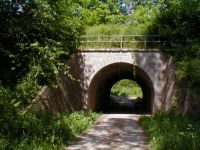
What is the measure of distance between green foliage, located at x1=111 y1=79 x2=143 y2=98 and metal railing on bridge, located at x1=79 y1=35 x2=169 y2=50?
1083 inches

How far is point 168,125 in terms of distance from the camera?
13.1 metres

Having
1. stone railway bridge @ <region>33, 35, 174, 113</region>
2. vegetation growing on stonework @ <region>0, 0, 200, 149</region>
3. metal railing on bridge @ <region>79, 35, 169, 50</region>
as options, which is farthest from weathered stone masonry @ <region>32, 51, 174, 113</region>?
vegetation growing on stonework @ <region>0, 0, 200, 149</region>

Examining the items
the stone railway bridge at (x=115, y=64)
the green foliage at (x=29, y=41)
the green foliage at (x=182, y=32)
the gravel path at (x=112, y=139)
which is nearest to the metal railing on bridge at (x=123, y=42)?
the stone railway bridge at (x=115, y=64)

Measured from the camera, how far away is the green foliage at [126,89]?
50784mm

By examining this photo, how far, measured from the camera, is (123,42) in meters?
21.4

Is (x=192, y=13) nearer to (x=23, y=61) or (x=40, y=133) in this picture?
(x=23, y=61)

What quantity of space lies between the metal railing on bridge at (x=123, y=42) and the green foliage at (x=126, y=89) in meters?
27.5

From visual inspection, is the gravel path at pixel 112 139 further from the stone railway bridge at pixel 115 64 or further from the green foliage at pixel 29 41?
the stone railway bridge at pixel 115 64

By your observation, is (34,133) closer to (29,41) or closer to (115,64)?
(29,41)

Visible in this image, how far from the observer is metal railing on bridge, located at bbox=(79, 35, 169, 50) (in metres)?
20.8

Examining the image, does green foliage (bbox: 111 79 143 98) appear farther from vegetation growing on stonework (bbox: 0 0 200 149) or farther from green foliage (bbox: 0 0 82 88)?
green foliage (bbox: 0 0 82 88)

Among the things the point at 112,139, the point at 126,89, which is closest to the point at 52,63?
the point at 112,139

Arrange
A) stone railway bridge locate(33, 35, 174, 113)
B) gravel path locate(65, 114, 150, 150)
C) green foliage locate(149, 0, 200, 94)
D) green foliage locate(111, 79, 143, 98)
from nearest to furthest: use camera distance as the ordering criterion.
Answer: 1. gravel path locate(65, 114, 150, 150)
2. green foliage locate(149, 0, 200, 94)
3. stone railway bridge locate(33, 35, 174, 113)
4. green foliage locate(111, 79, 143, 98)

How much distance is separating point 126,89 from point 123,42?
32.6 m
